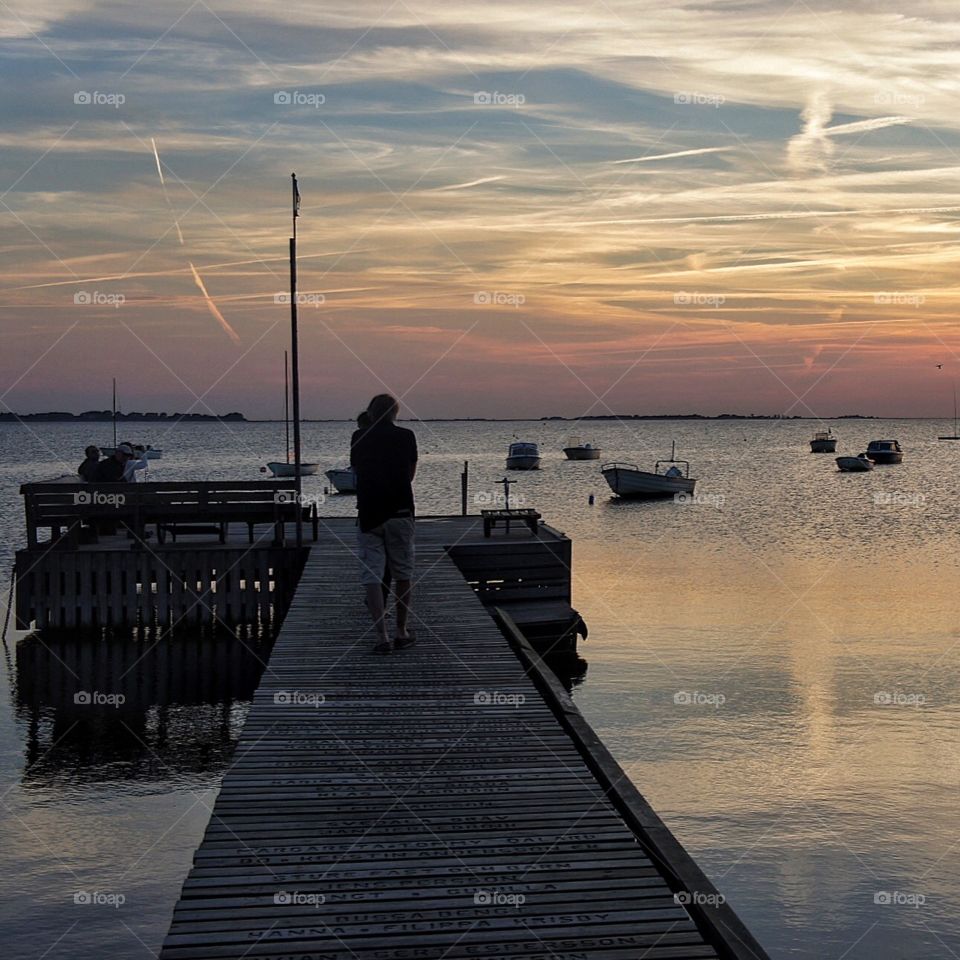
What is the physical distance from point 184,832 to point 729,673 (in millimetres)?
13085

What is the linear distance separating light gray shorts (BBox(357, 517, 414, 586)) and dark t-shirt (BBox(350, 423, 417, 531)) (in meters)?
0.09

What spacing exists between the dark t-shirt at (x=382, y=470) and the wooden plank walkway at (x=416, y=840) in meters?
1.64

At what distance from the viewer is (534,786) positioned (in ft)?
25.2

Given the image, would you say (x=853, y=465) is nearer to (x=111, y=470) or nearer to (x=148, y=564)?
(x=111, y=470)

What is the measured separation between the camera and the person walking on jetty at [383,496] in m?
10.7

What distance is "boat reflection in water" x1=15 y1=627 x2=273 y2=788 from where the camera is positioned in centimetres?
1434

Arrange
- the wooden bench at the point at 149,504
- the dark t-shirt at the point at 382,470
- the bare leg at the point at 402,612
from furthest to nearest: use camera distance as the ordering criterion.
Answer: the wooden bench at the point at 149,504 < the bare leg at the point at 402,612 < the dark t-shirt at the point at 382,470

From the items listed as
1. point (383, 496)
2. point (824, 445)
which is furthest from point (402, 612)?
point (824, 445)

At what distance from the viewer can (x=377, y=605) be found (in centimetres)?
1126

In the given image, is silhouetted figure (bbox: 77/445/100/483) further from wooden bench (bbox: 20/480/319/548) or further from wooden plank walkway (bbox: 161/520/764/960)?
wooden plank walkway (bbox: 161/520/764/960)

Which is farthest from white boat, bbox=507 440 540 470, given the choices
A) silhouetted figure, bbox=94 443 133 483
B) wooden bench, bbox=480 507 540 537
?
silhouetted figure, bbox=94 443 133 483

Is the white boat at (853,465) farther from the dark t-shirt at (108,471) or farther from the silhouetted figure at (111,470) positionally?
the dark t-shirt at (108,471)

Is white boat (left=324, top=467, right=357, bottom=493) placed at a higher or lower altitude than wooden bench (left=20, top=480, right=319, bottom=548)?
lower

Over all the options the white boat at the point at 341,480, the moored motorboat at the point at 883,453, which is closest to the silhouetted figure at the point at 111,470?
the white boat at the point at 341,480
